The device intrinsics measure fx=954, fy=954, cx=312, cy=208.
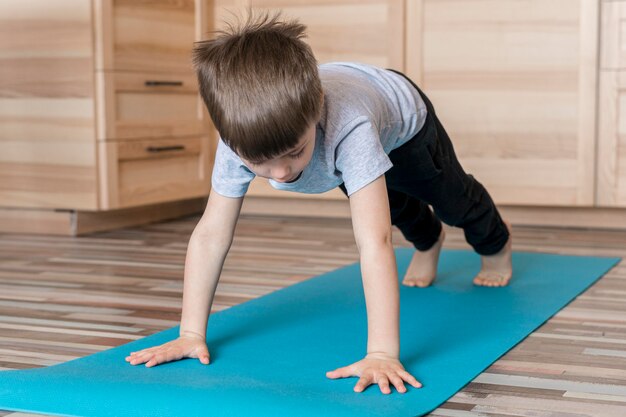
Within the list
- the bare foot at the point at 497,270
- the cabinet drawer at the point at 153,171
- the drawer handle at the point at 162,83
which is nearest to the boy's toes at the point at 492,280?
the bare foot at the point at 497,270

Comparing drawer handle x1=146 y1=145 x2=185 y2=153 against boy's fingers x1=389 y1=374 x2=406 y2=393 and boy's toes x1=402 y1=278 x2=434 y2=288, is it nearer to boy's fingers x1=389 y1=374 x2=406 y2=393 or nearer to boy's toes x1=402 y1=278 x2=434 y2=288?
boy's toes x1=402 y1=278 x2=434 y2=288

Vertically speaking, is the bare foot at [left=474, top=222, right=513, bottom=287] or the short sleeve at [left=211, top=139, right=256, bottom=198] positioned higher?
the short sleeve at [left=211, top=139, right=256, bottom=198]

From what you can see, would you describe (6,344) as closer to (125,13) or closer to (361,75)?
(361,75)

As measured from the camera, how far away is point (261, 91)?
103 cm

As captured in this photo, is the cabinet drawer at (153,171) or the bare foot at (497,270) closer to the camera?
the bare foot at (497,270)

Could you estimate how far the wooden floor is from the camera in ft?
3.61

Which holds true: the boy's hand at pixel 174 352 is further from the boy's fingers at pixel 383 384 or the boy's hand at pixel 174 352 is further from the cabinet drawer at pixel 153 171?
the cabinet drawer at pixel 153 171

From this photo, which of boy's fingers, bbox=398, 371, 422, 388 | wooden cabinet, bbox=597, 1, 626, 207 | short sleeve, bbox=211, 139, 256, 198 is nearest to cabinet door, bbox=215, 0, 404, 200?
wooden cabinet, bbox=597, 1, 626, 207

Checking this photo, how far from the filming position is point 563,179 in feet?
7.99

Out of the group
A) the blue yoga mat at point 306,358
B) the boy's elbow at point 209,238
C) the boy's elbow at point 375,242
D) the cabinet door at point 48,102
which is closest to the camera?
the blue yoga mat at point 306,358

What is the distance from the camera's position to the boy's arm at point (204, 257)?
1.25m

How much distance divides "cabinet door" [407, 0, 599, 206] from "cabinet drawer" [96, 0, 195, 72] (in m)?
0.63

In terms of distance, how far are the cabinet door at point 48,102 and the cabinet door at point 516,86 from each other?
858 millimetres

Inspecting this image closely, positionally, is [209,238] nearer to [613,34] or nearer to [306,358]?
[306,358]
